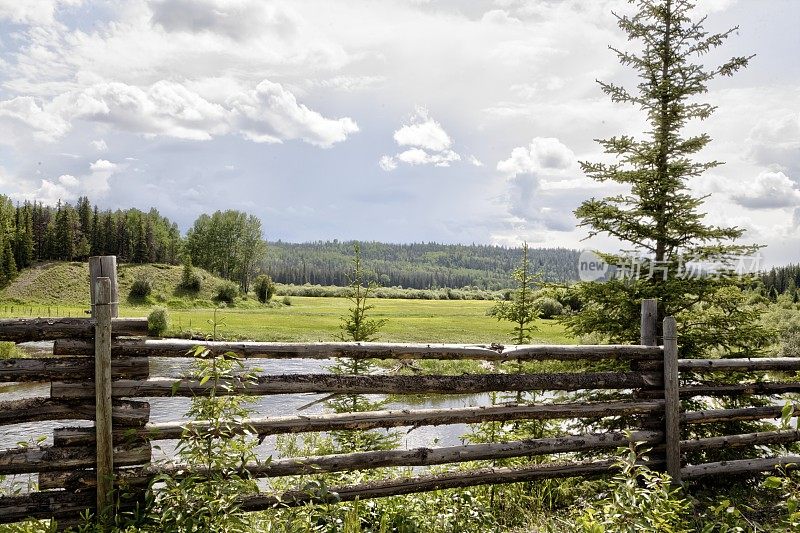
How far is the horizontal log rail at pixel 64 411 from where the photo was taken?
4.49 meters

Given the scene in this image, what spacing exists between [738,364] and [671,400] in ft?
4.11

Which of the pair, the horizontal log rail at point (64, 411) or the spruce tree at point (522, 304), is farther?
the spruce tree at point (522, 304)

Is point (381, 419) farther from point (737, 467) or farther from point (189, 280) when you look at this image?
point (189, 280)

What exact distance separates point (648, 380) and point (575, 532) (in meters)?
2.26

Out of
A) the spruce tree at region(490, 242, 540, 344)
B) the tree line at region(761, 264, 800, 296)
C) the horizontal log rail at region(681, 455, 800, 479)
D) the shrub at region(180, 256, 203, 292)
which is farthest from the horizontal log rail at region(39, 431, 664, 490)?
the tree line at region(761, 264, 800, 296)

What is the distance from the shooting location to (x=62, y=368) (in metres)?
4.50

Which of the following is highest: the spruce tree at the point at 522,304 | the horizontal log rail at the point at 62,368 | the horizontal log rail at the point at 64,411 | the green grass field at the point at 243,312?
the spruce tree at the point at 522,304

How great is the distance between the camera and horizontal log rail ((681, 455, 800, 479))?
251 inches

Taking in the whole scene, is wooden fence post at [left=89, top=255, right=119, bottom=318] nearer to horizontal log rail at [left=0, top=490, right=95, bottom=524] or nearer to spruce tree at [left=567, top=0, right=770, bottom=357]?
horizontal log rail at [left=0, top=490, right=95, bottom=524]

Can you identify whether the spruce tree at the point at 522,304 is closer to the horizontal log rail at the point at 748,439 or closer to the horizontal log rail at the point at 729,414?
the horizontal log rail at the point at 729,414

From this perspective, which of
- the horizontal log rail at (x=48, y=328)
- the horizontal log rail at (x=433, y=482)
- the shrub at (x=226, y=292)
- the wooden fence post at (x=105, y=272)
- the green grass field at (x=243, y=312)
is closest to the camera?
the horizontal log rail at (x=48, y=328)

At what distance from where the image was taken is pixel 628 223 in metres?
8.13

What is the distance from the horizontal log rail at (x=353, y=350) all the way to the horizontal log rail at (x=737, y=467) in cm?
164

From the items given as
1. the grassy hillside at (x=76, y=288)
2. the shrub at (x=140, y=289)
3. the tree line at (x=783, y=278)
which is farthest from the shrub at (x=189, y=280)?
the tree line at (x=783, y=278)
